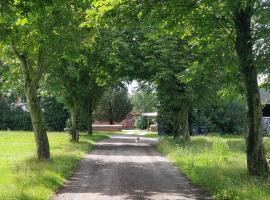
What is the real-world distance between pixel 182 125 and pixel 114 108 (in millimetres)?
61933

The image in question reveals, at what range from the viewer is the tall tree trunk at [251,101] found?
16.0m

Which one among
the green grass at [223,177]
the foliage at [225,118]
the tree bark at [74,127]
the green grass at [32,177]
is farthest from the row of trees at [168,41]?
the foliage at [225,118]

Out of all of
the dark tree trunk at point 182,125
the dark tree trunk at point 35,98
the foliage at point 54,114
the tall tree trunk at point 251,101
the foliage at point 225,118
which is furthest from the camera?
the foliage at point 54,114

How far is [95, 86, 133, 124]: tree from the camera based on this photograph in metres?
99.4

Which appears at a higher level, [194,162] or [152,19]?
[152,19]

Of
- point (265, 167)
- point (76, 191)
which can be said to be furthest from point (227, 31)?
point (76, 191)

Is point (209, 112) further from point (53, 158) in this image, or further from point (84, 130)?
point (53, 158)

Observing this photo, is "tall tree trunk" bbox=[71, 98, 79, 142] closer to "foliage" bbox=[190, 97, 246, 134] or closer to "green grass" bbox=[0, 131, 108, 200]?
"green grass" bbox=[0, 131, 108, 200]

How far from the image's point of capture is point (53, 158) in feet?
78.1

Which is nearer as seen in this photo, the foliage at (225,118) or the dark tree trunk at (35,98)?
the dark tree trunk at (35,98)

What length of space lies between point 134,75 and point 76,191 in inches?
967

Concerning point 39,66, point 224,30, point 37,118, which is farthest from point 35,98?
point 224,30

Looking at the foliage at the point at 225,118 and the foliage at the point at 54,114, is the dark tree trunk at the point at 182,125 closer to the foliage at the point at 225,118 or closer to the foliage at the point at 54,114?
the foliage at the point at 225,118

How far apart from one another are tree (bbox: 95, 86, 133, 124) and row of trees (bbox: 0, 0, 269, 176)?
61642mm
